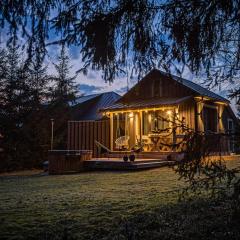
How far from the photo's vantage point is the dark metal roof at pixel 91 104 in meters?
27.4

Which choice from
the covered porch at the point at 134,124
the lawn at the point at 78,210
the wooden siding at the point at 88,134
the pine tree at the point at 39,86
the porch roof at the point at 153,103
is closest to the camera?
the lawn at the point at 78,210

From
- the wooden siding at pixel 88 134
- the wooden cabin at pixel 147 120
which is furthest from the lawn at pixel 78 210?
the wooden siding at pixel 88 134

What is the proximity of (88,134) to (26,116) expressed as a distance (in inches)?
157

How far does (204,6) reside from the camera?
4.90 metres

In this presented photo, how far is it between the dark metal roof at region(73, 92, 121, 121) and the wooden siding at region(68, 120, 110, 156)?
6444 millimetres

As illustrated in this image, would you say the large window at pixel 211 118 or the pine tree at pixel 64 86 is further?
the pine tree at pixel 64 86

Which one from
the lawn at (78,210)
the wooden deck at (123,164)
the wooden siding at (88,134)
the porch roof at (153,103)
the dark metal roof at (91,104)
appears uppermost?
the dark metal roof at (91,104)

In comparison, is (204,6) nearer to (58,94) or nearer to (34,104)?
(34,104)

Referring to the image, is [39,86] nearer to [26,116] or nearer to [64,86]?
[64,86]

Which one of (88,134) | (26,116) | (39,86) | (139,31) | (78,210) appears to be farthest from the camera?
(39,86)

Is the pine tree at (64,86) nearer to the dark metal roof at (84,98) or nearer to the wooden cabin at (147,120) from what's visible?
the dark metal roof at (84,98)

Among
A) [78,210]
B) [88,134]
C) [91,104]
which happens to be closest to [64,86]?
[91,104]

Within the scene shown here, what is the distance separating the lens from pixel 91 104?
1131 inches

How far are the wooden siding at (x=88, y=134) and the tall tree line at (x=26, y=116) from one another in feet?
5.59
